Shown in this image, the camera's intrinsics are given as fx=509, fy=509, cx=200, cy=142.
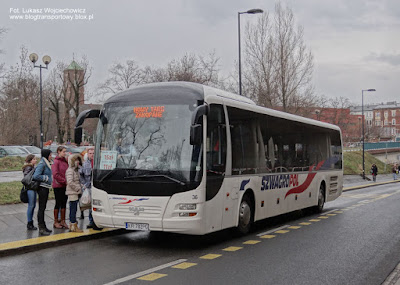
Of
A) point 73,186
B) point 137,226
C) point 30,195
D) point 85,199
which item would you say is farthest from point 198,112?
point 30,195

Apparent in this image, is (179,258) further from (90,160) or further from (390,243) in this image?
(390,243)

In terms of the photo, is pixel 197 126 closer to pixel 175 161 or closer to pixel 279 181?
pixel 175 161

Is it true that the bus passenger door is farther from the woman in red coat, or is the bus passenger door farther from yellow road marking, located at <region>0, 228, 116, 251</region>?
the woman in red coat

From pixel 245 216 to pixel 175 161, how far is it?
268 centimetres

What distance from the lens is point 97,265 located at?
8.12 m

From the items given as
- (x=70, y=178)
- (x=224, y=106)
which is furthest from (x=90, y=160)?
(x=224, y=106)

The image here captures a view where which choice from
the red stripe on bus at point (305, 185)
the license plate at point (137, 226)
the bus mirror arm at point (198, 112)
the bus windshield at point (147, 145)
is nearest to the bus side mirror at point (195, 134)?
the bus mirror arm at point (198, 112)

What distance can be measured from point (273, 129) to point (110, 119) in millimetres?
4762

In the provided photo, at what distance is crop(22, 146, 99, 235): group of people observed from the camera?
1073cm

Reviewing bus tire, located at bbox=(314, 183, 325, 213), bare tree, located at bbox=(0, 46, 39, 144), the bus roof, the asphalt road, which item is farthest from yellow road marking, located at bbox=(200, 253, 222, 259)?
bare tree, located at bbox=(0, 46, 39, 144)

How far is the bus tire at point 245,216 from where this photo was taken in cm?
1111

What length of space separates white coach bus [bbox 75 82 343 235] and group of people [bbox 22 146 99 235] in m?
1.08

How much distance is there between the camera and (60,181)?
11.1 meters

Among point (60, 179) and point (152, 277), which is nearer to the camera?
point (152, 277)
